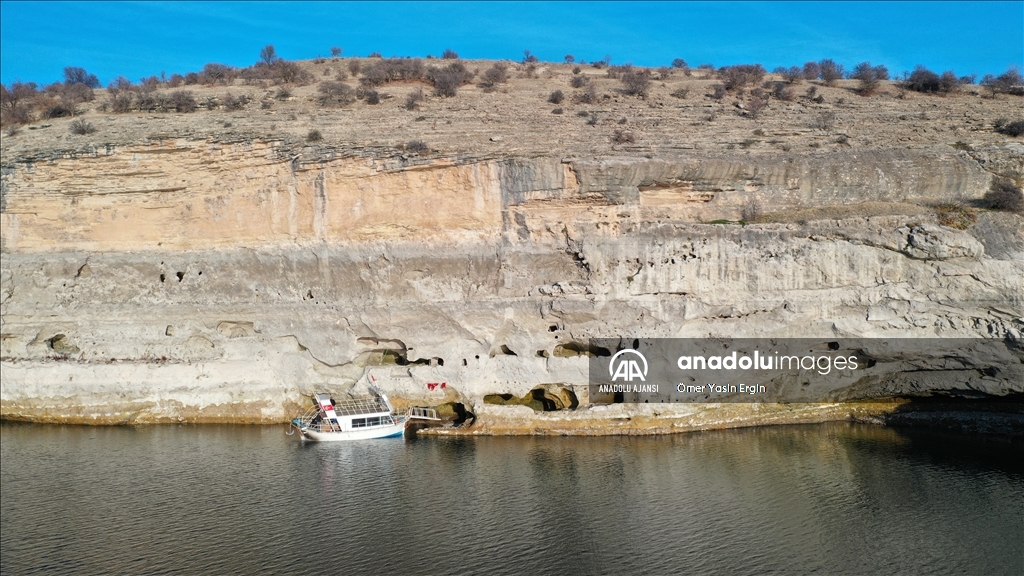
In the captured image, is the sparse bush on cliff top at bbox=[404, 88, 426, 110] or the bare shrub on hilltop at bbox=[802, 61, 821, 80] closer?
the sparse bush on cliff top at bbox=[404, 88, 426, 110]

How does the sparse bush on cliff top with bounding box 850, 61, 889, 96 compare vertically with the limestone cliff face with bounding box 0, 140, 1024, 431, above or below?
above

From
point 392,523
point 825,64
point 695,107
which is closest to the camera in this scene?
point 392,523

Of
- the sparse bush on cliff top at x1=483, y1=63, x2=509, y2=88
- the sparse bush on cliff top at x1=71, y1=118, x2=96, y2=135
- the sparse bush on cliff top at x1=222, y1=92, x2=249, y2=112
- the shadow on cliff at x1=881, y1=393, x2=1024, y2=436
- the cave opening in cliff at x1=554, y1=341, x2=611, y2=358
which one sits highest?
the sparse bush on cliff top at x1=483, y1=63, x2=509, y2=88

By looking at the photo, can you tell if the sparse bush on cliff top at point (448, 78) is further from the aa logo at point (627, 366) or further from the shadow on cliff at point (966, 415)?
the shadow on cliff at point (966, 415)

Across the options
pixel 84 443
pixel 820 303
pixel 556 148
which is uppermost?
pixel 556 148

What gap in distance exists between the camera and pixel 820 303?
18.0 metres

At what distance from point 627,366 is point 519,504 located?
5999mm

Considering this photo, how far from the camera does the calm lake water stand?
38.0 ft

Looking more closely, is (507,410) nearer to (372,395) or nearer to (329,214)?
(372,395)

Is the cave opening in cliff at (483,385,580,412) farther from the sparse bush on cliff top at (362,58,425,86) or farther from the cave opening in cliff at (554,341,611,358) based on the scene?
the sparse bush on cliff top at (362,58,425,86)

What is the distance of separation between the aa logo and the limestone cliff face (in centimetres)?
64

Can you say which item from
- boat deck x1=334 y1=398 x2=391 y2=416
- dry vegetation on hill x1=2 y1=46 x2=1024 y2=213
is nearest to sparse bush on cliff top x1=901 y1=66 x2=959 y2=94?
dry vegetation on hill x1=2 y1=46 x2=1024 y2=213

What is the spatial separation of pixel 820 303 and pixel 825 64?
17364mm

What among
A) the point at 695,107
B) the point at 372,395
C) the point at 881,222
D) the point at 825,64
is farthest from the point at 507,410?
the point at 825,64
